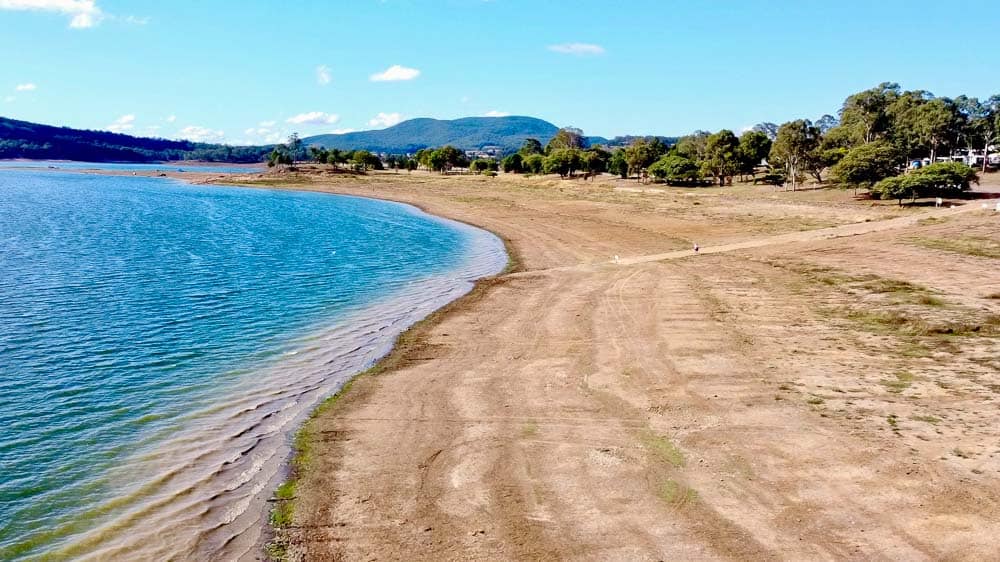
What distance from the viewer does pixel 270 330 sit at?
28922 millimetres

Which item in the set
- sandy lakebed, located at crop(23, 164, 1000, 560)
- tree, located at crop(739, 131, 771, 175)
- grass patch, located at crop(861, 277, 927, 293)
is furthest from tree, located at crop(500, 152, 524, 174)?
grass patch, located at crop(861, 277, 927, 293)

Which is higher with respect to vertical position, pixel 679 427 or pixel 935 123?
pixel 935 123

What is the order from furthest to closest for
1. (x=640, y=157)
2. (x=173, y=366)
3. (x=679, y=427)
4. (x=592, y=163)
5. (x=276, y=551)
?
(x=592, y=163), (x=640, y=157), (x=173, y=366), (x=679, y=427), (x=276, y=551)

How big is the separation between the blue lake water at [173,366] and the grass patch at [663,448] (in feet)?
30.8

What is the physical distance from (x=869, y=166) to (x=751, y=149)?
42.3 metres

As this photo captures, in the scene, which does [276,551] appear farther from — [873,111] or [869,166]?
[873,111]

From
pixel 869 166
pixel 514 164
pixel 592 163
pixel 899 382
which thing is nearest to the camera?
pixel 899 382

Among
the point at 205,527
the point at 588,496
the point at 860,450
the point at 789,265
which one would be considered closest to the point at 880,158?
the point at 789,265

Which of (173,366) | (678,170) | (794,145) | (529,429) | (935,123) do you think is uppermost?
(935,123)

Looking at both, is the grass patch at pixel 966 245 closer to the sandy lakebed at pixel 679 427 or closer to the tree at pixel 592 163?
the sandy lakebed at pixel 679 427

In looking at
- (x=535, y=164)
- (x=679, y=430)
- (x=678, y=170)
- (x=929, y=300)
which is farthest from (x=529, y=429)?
(x=535, y=164)

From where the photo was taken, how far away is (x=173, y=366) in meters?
23.9

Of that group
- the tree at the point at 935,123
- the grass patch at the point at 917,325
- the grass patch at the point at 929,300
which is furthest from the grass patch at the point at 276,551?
the tree at the point at 935,123

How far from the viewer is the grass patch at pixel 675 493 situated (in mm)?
13492
